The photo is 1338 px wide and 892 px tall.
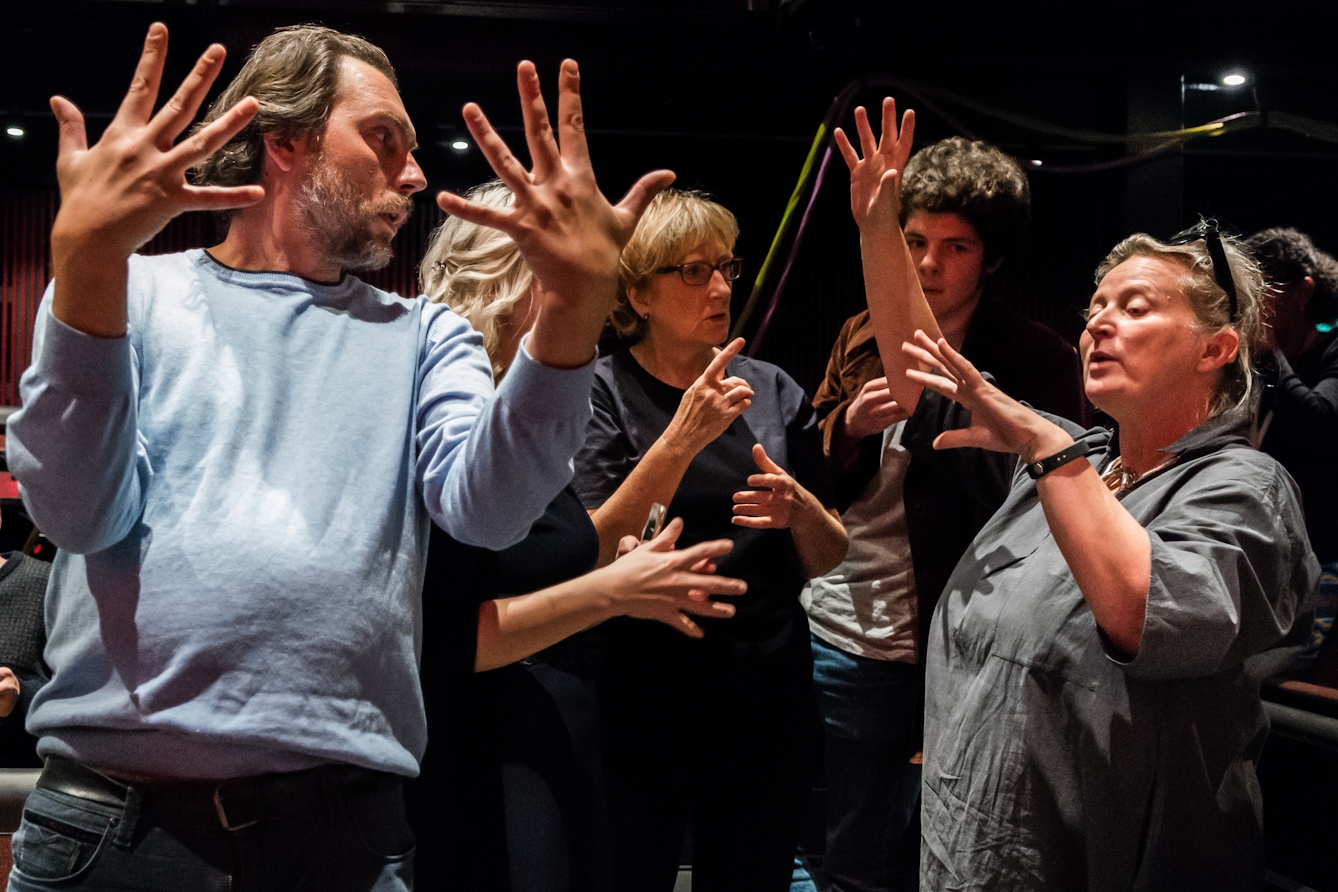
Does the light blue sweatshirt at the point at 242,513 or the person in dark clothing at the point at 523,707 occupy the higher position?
the light blue sweatshirt at the point at 242,513

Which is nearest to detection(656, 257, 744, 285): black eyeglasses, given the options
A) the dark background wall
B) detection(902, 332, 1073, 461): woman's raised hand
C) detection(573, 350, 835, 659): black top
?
detection(573, 350, 835, 659): black top

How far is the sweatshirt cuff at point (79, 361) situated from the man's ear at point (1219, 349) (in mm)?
1441

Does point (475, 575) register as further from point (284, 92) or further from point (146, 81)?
point (146, 81)

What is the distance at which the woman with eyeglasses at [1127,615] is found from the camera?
146 cm

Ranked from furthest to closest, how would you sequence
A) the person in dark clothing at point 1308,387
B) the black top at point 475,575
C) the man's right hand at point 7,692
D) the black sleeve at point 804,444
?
the person in dark clothing at point 1308,387 < the man's right hand at point 7,692 < the black sleeve at point 804,444 < the black top at point 475,575

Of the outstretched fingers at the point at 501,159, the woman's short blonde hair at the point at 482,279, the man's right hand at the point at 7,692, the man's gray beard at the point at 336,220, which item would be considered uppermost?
the outstretched fingers at the point at 501,159

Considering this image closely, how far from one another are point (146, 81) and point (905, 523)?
168 centimetres

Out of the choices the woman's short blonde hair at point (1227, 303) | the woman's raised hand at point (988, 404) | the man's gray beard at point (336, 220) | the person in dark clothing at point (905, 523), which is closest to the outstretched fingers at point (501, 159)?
the man's gray beard at point (336, 220)

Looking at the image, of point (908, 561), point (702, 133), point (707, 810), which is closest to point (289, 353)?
point (707, 810)

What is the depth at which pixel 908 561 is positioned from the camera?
2283 millimetres

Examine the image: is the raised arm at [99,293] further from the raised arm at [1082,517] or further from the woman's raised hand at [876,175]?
the woman's raised hand at [876,175]

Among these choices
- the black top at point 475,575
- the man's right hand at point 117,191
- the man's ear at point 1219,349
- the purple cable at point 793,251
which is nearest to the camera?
the man's right hand at point 117,191

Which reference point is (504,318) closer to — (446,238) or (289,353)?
(446,238)

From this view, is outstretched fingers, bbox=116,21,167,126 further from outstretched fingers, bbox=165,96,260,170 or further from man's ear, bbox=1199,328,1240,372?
man's ear, bbox=1199,328,1240,372
